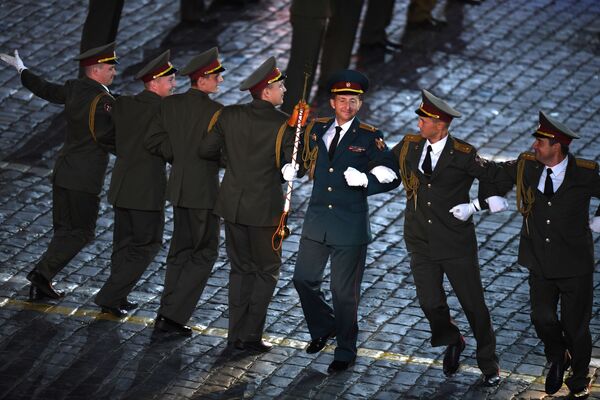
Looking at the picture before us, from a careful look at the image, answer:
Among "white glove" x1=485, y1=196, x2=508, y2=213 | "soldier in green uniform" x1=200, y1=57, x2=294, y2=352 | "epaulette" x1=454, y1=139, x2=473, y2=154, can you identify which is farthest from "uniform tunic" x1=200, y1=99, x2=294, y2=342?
"white glove" x1=485, y1=196, x2=508, y2=213

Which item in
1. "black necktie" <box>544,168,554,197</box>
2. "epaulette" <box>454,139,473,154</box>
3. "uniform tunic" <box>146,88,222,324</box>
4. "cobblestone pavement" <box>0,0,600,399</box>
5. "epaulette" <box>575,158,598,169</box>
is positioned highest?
"epaulette" <box>575,158,598,169</box>

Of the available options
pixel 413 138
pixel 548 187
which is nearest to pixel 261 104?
pixel 413 138

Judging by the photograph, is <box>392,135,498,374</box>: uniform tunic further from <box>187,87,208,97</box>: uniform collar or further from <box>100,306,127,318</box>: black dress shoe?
<box>100,306,127,318</box>: black dress shoe

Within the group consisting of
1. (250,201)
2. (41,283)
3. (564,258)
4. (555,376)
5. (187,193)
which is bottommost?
(41,283)

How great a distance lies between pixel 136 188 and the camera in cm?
1080

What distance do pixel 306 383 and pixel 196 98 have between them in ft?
7.54

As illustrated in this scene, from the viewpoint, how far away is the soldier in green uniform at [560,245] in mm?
9297

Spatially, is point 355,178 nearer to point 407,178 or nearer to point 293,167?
point 407,178

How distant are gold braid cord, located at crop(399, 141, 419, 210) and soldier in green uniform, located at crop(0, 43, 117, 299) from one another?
248 cm

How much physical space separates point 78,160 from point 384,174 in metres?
2.81

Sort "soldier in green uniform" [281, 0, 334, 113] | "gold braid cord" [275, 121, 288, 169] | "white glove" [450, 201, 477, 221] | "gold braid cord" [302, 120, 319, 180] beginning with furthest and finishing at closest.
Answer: "soldier in green uniform" [281, 0, 334, 113] → "gold braid cord" [275, 121, 288, 169] → "gold braid cord" [302, 120, 319, 180] → "white glove" [450, 201, 477, 221]

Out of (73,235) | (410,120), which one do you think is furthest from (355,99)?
(410,120)

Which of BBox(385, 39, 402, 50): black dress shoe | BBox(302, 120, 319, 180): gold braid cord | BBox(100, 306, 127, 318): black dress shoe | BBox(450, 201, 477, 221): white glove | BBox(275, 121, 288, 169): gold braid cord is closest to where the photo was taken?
BBox(450, 201, 477, 221): white glove

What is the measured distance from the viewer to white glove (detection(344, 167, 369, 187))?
377 inches
